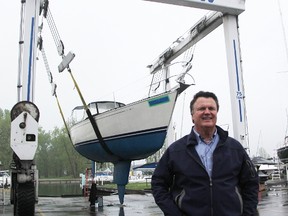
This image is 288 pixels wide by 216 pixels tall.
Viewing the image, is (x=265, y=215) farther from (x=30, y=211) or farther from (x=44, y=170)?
(x=44, y=170)

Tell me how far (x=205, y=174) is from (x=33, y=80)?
7.78 metres

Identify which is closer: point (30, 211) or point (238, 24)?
point (30, 211)

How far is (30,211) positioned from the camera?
678 centimetres

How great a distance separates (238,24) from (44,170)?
76.1 m

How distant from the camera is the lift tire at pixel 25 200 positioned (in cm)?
674

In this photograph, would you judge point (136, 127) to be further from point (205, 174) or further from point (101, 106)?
point (205, 174)

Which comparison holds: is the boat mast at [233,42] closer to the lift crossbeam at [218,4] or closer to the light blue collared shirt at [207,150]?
the lift crossbeam at [218,4]

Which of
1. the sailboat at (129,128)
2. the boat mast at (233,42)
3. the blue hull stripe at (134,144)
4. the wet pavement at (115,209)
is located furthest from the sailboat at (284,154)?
the blue hull stripe at (134,144)

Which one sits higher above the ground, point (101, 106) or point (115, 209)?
point (101, 106)

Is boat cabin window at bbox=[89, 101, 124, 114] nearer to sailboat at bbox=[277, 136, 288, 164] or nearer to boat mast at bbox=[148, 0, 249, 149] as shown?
boat mast at bbox=[148, 0, 249, 149]

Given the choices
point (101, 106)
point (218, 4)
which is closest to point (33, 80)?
point (101, 106)

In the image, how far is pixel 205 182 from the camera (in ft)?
8.36

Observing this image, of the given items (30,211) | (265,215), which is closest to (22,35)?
(30,211)

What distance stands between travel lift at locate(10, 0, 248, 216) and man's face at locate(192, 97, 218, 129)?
486 centimetres
